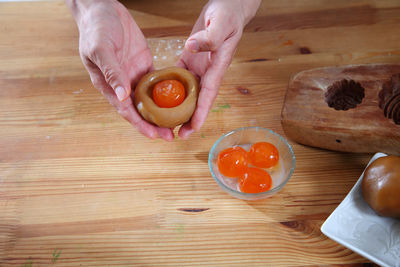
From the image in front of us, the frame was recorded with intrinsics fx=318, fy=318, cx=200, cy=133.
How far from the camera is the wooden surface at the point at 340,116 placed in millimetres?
1204

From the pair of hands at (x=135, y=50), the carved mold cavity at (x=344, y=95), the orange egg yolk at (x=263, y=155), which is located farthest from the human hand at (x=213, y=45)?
the carved mold cavity at (x=344, y=95)

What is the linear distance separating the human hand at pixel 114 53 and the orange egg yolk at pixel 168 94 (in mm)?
111

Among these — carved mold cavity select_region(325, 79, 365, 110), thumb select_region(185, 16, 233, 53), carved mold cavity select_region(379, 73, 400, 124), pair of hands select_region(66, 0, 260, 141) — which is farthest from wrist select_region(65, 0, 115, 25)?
carved mold cavity select_region(379, 73, 400, 124)

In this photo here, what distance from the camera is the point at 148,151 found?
141cm

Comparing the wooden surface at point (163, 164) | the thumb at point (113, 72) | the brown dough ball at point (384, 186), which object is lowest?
the wooden surface at point (163, 164)

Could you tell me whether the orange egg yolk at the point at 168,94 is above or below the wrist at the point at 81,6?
below

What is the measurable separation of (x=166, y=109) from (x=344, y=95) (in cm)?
78

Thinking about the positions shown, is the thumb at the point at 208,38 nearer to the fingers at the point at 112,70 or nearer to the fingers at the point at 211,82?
the fingers at the point at 211,82

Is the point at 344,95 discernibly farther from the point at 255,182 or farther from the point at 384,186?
the point at 255,182

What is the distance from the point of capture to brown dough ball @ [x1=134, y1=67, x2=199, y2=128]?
1.28 m

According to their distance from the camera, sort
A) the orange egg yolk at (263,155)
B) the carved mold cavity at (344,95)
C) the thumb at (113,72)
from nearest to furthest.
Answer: the thumb at (113,72) < the orange egg yolk at (263,155) < the carved mold cavity at (344,95)

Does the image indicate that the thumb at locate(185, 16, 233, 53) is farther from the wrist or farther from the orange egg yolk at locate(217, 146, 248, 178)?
the wrist

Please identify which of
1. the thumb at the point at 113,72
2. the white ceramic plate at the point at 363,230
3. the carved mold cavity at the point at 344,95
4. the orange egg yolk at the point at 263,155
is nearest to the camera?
the white ceramic plate at the point at 363,230

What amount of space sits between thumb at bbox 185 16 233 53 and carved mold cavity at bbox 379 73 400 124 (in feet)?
2.33
